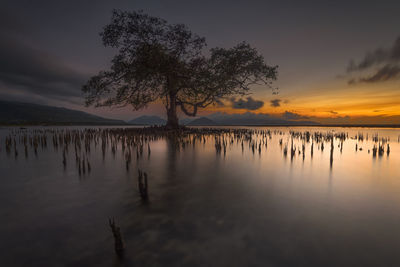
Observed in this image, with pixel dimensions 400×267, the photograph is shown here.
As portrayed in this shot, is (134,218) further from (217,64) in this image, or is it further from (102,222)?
(217,64)

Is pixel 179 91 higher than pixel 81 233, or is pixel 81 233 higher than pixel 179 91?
pixel 179 91

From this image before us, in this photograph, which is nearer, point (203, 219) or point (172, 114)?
point (203, 219)

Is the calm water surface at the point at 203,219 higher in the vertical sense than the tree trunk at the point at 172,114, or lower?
lower

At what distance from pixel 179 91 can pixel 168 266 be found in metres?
32.6

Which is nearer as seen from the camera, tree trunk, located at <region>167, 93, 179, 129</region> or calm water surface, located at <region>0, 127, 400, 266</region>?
calm water surface, located at <region>0, 127, 400, 266</region>

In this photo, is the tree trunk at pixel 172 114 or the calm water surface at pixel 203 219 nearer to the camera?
the calm water surface at pixel 203 219

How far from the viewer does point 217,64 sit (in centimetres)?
2862

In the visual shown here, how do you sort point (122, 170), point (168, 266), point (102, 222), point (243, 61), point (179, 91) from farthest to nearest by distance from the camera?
point (179, 91)
point (243, 61)
point (122, 170)
point (102, 222)
point (168, 266)

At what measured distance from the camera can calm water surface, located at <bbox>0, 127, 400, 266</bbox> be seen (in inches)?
126

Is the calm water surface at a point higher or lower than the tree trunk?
lower

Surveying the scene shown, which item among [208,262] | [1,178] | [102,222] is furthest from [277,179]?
[1,178]

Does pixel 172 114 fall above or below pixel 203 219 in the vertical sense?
above

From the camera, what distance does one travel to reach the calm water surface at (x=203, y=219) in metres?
3.19

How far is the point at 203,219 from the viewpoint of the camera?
4496mm
